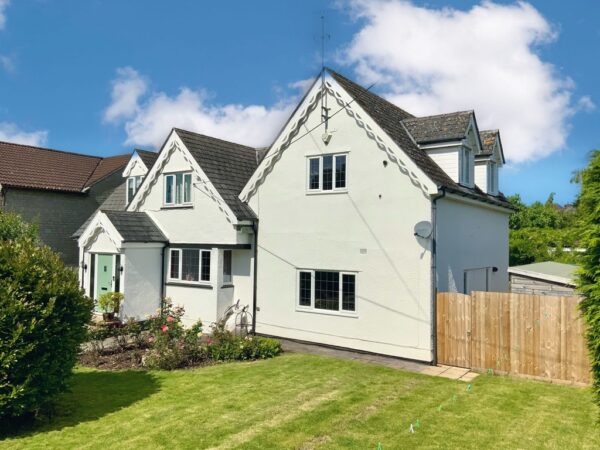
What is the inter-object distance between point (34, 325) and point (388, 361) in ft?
32.2

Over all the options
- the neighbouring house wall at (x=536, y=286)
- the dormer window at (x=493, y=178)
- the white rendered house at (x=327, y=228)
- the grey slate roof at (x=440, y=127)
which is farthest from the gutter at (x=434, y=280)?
the dormer window at (x=493, y=178)

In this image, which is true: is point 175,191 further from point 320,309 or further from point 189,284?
point 320,309

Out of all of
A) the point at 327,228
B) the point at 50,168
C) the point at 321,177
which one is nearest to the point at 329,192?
the point at 321,177

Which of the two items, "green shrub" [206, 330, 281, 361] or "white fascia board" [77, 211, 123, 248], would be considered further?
"white fascia board" [77, 211, 123, 248]

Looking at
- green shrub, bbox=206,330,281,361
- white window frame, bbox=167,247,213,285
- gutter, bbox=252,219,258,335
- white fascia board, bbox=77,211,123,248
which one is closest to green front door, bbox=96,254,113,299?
white fascia board, bbox=77,211,123,248

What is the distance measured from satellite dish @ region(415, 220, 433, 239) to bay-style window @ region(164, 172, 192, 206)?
10.2 m

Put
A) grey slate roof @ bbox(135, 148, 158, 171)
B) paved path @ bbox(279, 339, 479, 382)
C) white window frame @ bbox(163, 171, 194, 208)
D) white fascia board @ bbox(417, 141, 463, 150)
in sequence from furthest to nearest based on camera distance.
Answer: grey slate roof @ bbox(135, 148, 158, 171), white window frame @ bbox(163, 171, 194, 208), white fascia board @ bbox(417, 141, 463, 150), paved path @ bbox(279, 339, 479, 382)

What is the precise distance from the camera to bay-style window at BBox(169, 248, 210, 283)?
61.3ft

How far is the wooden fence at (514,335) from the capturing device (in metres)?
11.5

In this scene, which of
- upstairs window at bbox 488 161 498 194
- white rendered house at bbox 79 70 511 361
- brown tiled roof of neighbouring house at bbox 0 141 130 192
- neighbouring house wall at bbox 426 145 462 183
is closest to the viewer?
white rendered house at bbox 79 70 511 361

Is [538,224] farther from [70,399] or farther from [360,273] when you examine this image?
[70,399]

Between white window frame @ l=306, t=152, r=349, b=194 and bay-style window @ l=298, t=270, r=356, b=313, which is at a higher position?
white window frame @ l=306, t=152, r=349, b=194

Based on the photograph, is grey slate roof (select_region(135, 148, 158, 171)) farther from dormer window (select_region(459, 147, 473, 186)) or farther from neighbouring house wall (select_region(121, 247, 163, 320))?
dormer window (select_region(459, 147, 473, 186))

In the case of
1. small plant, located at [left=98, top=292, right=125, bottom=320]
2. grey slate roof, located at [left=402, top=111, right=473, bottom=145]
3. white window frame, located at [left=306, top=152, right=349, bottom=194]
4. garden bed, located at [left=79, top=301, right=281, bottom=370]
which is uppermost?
grey slate roof, located at [left=402, top=111, right=473, bottom=145]
